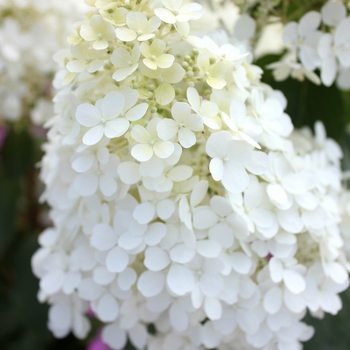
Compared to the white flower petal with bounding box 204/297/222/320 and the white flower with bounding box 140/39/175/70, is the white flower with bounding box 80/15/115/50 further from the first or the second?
the white flower petal with bounding box 204/297/222/320

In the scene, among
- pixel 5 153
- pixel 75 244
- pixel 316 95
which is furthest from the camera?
pixel 5 153

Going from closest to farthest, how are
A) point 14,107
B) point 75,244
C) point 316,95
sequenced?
point 75,244, point 316,95, point 14,107

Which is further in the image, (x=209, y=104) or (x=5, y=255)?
(x=5, y=255)

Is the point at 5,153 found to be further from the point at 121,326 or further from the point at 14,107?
the point at 121,326

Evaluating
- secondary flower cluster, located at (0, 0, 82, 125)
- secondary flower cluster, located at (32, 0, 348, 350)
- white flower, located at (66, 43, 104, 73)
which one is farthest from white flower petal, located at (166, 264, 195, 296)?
secondary flower cluster, located at (0, 0, 82, 125)

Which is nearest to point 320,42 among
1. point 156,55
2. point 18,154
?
point 156,55

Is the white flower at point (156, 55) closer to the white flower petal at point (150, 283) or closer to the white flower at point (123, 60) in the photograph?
the white flower at point (123, 60)

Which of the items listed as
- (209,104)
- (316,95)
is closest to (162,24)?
(209,104)
